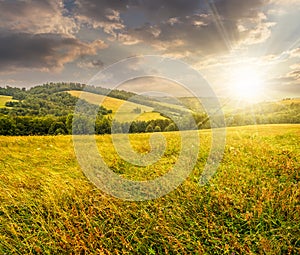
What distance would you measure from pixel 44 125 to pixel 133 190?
168 feet

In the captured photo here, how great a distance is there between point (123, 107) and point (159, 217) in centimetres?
748

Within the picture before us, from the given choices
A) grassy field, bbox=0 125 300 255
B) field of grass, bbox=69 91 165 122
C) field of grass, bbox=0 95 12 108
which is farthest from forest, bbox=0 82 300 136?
field of grass, bbox=0 95 12 108

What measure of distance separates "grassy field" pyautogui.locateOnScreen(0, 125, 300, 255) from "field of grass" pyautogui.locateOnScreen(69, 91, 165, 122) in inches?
130

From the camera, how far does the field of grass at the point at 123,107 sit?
1115 centimetres

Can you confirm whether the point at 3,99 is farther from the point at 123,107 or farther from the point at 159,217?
the point at 159,217

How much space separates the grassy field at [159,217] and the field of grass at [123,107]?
329cm

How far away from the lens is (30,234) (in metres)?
4.55

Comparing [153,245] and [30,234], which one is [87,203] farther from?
[153,245]

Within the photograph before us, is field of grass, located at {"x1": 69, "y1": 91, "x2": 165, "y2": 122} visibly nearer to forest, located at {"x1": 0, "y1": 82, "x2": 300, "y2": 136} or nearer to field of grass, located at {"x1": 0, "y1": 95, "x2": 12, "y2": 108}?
forest, located at {"x1": 0, "y1": 82, "x2": 300, "y2": 136}

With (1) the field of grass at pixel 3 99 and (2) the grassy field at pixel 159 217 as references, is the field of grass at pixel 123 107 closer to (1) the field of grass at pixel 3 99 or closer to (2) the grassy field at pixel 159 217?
(2) the grassy field at pixel 159 217

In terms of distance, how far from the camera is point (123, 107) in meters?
11.8

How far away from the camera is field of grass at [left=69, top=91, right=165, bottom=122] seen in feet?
36.6

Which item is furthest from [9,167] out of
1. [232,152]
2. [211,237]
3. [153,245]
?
[232,152]

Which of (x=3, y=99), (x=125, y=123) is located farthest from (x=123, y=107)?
(x=3, y=99)
